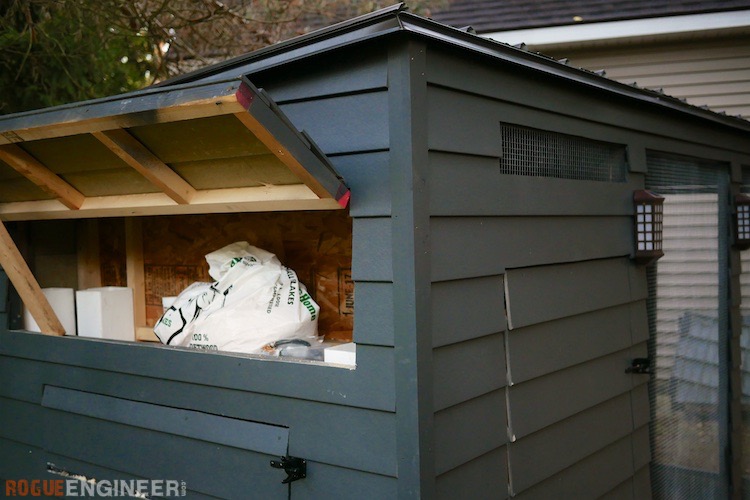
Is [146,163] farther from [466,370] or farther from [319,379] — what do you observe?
[466,370]

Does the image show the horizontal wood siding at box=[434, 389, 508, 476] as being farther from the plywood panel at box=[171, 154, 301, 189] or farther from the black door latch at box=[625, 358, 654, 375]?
the black door latch at box=[625, 358, 654, 375]

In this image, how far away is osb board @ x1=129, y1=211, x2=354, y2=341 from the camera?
3.01 metres

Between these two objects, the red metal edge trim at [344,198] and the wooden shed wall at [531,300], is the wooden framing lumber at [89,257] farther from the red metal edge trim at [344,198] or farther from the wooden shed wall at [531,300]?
the wooden shed wall at [531,300]

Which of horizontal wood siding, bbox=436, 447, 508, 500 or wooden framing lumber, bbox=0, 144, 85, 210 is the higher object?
wooden framing lumber, bbox=0, 144, 85, 210

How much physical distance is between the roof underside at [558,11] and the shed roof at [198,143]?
3.25 metres

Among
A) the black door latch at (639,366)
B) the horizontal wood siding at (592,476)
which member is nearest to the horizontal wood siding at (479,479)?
the horizontal wood siding at (592,476)

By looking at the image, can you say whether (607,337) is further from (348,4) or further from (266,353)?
(348,4)

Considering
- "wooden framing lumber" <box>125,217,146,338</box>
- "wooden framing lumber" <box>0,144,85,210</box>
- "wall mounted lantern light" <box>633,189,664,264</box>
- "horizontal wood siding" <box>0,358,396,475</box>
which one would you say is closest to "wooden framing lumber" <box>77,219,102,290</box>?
"wooden framing lumber" <box>125,217,146,338</box>

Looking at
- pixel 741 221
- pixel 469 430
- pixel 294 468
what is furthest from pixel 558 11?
pixel 294 468

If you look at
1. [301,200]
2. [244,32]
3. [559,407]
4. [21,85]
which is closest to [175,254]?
[301,200]

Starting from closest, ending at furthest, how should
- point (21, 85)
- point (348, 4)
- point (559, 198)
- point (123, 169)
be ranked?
point (123, 169)
point (559, 198)
point (21, 85)
point (348, 4)

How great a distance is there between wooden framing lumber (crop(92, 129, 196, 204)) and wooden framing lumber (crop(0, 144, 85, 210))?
0.54 metres

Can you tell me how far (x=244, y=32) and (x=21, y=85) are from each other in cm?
253

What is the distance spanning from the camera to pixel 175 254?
139 inches
